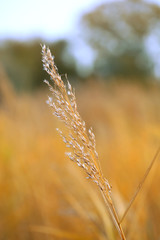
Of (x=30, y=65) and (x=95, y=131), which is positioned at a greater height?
(x=30, y=65)

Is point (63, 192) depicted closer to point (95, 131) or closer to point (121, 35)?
point (95, 131)

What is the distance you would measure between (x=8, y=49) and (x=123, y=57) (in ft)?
14.6

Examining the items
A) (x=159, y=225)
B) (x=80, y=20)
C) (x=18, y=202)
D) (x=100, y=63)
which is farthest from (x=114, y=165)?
(x=80, y=20)

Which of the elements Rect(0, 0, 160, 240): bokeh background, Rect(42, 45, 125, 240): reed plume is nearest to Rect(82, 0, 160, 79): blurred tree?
Rect(0, 0, 160, 240): bokeh background

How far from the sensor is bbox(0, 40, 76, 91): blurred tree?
34.1 ft

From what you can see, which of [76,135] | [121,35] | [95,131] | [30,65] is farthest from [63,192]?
[30,65]

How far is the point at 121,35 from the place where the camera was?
1045cm

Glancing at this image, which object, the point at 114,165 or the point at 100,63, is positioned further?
the point at 100,63

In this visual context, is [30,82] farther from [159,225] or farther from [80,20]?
[159,225]

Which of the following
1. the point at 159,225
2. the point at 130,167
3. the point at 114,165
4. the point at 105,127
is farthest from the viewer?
the point at 105,127

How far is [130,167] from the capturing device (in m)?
2.08

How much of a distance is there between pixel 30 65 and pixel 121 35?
3.44 m

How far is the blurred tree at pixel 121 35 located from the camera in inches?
397

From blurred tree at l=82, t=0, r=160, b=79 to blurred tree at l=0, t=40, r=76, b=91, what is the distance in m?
0.96
